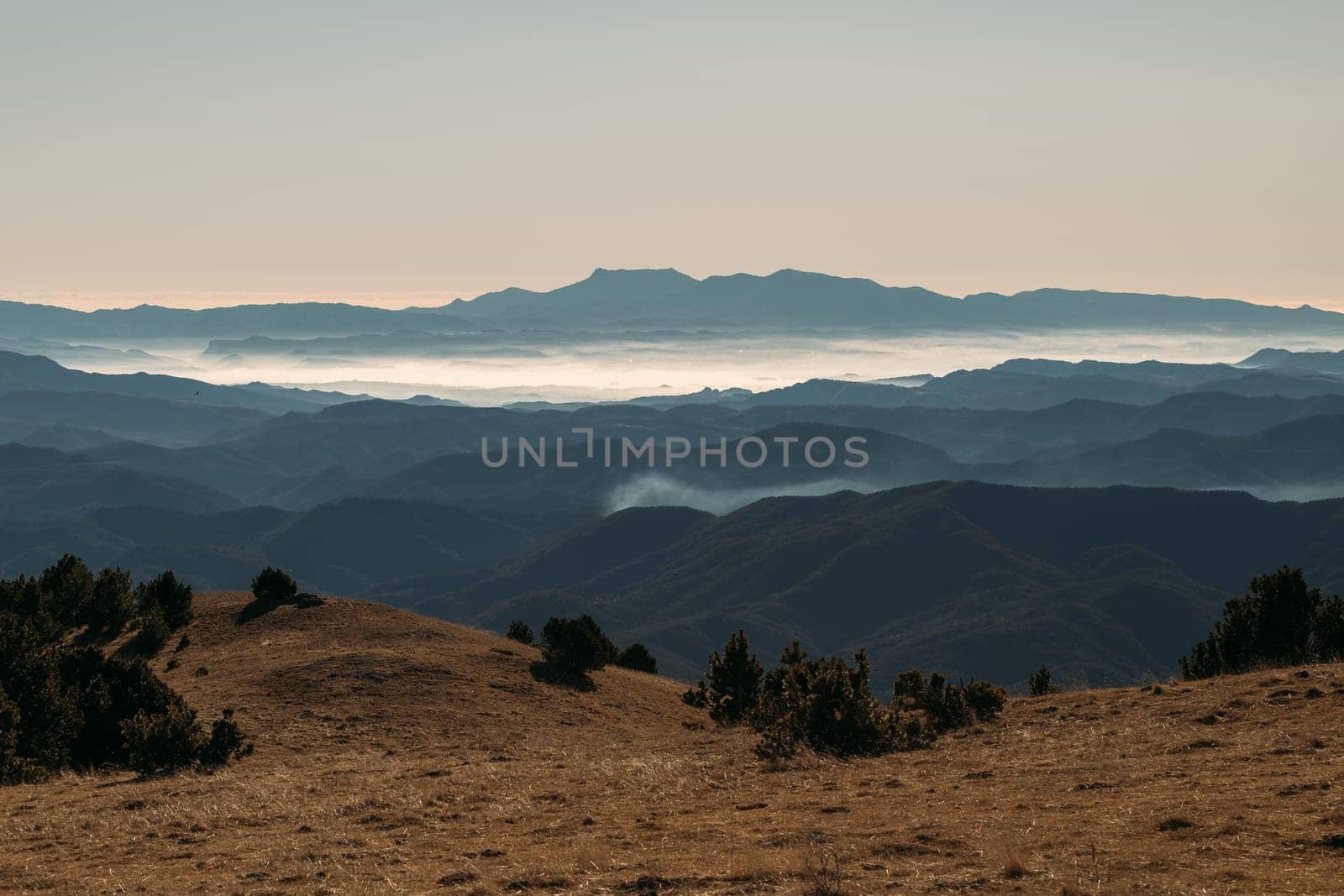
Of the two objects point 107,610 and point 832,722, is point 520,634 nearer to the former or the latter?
point 107,610

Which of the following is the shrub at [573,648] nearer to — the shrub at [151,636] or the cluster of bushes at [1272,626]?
the shrub at [151,636]

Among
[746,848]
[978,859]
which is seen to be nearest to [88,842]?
[746,848]

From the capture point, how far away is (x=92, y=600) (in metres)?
56.6

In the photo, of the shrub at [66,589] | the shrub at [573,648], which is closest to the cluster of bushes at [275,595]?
the shrub at [66,589]

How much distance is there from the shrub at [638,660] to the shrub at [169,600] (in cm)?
2218

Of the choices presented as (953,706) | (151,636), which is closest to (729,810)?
(953,706)

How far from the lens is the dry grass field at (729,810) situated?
19.3 m

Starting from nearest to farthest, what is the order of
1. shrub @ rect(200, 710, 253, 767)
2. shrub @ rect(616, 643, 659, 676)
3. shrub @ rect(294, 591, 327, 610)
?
shrub @ rect(200, 710, 253, 767) → shrub @ rect(294, 591, 327, 610) → shrub @ rect(616, 643, 659, 676)

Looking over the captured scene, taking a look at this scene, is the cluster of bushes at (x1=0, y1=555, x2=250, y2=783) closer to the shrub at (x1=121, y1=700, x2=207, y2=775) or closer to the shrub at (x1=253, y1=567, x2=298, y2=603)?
the shrub at (x1=121, y1=700, x2=207, y2=775)

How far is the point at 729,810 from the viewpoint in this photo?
25.0m

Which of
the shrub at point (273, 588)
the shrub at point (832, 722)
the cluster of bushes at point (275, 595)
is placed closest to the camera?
the shrub at point (832, 722)

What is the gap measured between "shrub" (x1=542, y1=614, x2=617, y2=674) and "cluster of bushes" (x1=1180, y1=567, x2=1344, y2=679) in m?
24.2

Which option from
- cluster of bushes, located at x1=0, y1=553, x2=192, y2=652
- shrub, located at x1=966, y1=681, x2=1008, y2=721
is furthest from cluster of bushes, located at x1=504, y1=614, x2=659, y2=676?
shrub, located at x1=966, y1=681, x2=1008, y2=721

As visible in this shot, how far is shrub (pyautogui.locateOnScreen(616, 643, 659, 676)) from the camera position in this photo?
65562 millimetres
